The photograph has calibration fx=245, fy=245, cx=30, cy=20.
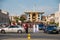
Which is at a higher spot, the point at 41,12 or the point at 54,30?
the point at 41,12

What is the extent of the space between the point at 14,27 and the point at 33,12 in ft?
316

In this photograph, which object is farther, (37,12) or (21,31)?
(37,12)

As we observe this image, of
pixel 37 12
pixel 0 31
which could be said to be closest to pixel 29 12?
pixel 37 12

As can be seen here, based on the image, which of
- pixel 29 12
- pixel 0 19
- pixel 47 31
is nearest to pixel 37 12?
pixel 29 12

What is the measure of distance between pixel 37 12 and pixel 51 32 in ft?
337

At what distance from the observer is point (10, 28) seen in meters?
44.9

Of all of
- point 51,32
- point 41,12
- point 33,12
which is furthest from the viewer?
point 41,12

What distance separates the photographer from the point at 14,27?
45.1m

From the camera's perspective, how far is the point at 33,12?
14112 cm

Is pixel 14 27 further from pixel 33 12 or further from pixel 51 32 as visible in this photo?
pixel 33 12

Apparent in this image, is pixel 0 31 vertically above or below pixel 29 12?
below

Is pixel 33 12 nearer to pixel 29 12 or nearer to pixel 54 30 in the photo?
pixel 29 12

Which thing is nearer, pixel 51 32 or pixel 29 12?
pixel 51 32

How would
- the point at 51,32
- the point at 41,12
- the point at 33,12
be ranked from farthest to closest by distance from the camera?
the point at 41,12 → the point at 33,12 → the point at 51,32
